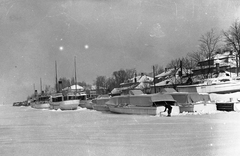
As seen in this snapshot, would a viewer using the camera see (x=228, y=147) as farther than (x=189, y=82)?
No

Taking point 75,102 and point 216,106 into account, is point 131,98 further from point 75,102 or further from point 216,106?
point 75,102

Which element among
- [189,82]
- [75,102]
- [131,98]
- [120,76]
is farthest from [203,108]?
[120,76]

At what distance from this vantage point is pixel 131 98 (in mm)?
31781

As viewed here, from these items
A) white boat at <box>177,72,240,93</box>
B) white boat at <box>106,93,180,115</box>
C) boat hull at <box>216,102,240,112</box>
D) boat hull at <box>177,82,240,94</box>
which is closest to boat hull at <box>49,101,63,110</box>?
white boat at <box>106,93,180,115</box>

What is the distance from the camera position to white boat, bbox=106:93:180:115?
26.7 m

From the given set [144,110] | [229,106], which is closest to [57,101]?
[144,110]

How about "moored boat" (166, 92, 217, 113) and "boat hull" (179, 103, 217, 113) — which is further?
"moored boat" (166, 92, 217, 113)

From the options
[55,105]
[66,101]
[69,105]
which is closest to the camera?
[69,105]

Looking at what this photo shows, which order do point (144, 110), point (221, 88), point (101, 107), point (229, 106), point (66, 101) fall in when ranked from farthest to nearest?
point (66, 101)
point (221, 88)
point (101, 107)
point (144, 110)
point (229, 106)

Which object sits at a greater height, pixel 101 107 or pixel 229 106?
pixel 229 106

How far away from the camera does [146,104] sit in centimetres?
2875

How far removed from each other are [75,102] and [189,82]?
32.2 m

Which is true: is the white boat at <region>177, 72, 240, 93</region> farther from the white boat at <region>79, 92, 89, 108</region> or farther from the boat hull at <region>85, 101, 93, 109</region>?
the white boat at <region>79, 92, 89, 108</region>

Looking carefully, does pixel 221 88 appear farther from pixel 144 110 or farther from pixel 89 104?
pixel 89 104
